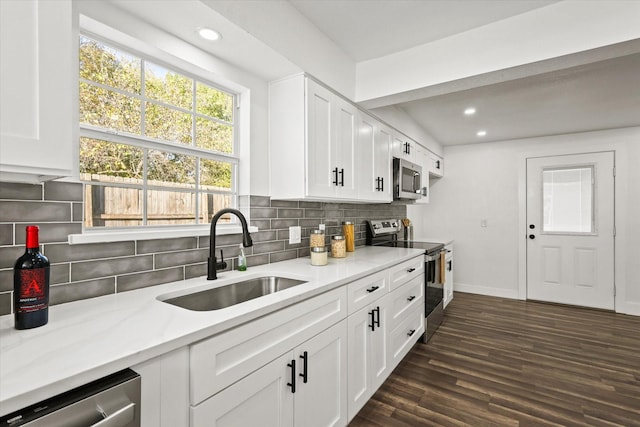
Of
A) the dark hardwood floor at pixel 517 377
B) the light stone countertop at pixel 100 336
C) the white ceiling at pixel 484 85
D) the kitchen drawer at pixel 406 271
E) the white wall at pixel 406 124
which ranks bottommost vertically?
the dark hardwood floor at pixel 517 377

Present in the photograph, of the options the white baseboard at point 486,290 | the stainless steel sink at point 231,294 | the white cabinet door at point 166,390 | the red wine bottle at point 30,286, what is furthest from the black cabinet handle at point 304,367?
the white baseboard at point 486,290

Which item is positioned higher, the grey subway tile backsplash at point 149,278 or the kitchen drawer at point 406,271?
the grey subway tile backsplash at point 149,278

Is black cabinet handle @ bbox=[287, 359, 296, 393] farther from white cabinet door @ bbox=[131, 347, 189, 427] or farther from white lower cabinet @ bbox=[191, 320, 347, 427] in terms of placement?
white cabinet door @ bbox=[131, 347, 189, 427]

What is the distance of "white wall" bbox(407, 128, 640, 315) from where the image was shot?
4027 millimetres

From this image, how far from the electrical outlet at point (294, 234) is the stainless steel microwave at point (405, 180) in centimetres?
135

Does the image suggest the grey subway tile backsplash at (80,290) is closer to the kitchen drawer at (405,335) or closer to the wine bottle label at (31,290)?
the wine bottle label at (31,290)

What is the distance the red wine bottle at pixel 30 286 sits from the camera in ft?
3.00

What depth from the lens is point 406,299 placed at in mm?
2584

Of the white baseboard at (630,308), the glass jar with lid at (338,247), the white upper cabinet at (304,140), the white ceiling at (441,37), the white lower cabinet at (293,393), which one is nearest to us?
the white lower cabinet at (293,393)

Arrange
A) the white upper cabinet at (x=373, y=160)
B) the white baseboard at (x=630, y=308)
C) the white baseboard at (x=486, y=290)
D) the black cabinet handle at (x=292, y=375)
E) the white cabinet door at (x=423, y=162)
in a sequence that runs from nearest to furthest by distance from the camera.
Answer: the black cabinet handle at (x=292, y=375) < the white upper cabinet at (x=373, y=160) < the white baseboard at (x=630, y=308) < the white cabinet door at (x=423, y=162) < the white baseboard at (x=486, y=290)

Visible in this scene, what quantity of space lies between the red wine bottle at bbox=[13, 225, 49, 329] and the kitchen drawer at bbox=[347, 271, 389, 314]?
129 centimetres

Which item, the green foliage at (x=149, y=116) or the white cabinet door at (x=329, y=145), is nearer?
the green foliage at (x=149, y=116)

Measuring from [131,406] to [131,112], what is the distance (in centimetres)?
128

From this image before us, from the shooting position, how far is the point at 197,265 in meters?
1.70
